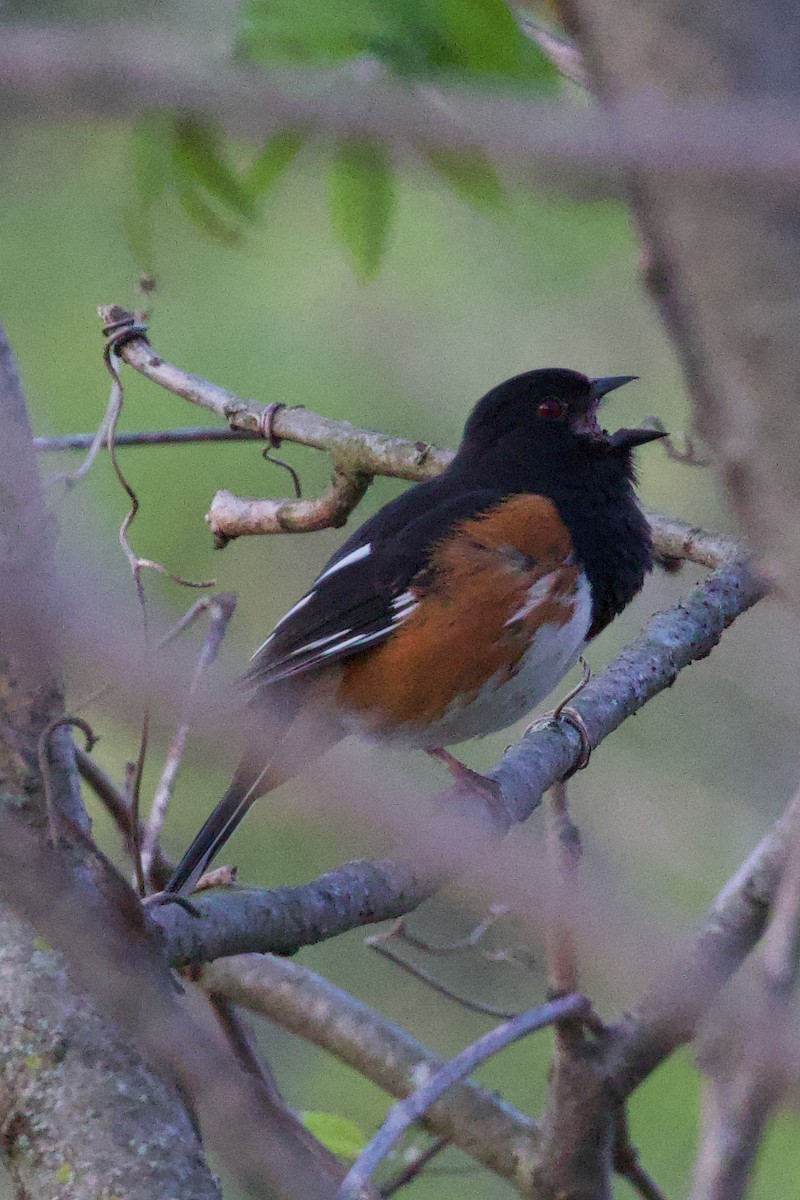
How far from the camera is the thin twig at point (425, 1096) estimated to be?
134 centimetres

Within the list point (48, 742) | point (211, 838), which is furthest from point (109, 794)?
point (48, 742)

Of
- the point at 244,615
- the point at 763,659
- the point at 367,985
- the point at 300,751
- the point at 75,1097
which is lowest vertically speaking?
the point at 367,985

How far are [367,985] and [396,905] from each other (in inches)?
149

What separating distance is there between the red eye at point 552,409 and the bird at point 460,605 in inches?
7.0

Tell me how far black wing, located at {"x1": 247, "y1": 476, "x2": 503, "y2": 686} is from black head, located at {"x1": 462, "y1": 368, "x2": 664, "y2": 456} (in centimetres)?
27

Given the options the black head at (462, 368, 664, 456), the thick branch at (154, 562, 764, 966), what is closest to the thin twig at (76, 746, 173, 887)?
the thick branch at (154, 562, 764, 966)

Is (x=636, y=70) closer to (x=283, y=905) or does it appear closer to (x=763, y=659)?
(x=283, y=905)

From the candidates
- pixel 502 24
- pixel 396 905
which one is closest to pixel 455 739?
pixel 396 905

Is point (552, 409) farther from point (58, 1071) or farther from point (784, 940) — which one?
point (784, 940)

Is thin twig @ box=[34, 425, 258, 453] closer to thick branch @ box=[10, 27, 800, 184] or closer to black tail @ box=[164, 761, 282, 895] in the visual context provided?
black tail @ box=[164, 761, 282, 895]

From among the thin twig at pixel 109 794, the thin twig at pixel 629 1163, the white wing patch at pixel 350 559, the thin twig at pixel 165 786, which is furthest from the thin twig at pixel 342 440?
the thin twig at pixel 629 1163

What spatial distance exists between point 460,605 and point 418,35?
1.57 meters

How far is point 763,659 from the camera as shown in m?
4.59

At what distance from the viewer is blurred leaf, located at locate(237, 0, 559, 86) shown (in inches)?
58.3
